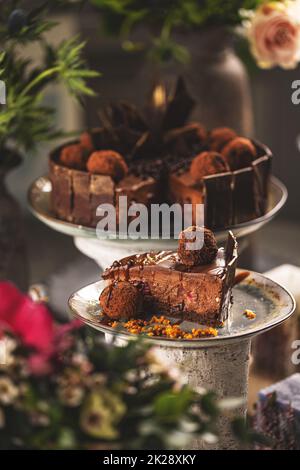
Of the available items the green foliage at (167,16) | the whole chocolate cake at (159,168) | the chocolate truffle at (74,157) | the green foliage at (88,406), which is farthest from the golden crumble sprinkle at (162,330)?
the green foliage at (167,16)

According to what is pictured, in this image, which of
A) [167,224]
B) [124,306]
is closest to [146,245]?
[167,224]

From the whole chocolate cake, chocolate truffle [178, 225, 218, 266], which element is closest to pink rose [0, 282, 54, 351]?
chocolate truffle [178, 225, 218, 266]

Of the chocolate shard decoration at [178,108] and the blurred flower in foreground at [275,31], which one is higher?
the blurred flower in foreground at [275,31]

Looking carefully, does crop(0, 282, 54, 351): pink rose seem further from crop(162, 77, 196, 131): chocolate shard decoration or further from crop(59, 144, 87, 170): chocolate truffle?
crop(162, 77, 196, 131): chocolate shard decoration

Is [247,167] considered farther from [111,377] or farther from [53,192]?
[111,377]

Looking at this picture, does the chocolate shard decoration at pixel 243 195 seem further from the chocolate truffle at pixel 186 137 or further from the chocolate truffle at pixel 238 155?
the chocolate truffle at pixel 186 137

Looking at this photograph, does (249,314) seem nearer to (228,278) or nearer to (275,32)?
(228,278)

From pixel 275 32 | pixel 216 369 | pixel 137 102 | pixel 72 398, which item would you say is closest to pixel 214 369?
pixel 216 369
